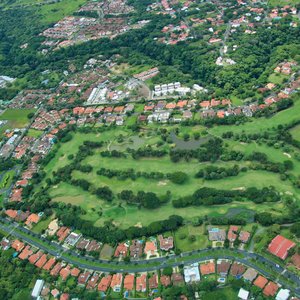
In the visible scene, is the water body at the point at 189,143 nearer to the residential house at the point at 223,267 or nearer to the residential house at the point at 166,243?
the residential house at the point at 166,243

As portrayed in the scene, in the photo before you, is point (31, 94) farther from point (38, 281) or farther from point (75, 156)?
point (38, 281)

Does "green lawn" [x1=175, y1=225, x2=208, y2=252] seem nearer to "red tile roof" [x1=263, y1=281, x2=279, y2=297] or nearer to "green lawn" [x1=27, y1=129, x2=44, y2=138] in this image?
"red tile roof" [x1=263, y1=281, x2=279, y2=297]

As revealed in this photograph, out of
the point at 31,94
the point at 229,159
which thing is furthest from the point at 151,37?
Answer: the point at 229,159

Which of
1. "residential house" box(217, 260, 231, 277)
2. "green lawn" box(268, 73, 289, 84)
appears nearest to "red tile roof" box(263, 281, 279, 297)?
"residential house" box(217, 260, 231, 277)

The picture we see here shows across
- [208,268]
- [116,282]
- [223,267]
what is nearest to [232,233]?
[223,267]

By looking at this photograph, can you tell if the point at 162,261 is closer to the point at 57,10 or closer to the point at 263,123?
the point at 263,123

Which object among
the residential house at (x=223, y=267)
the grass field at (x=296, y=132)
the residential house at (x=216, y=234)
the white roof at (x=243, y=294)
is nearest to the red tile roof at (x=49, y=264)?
the residential house at (x=216, y=234)
